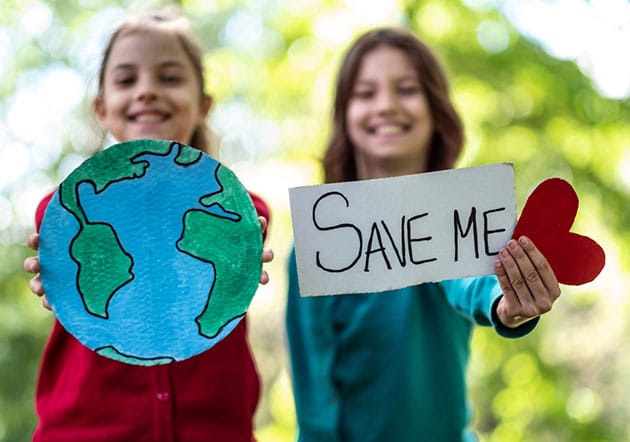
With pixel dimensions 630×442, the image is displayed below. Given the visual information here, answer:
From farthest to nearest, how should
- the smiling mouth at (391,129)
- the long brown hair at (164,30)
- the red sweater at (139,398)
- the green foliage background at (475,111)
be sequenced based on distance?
the green foliage background at (475,111)
the smiling mouth at (391,129)
the long brown hair at (164,30)
the red sweater at (139,398)

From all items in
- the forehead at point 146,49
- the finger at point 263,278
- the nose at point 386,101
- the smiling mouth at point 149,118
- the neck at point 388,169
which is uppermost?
the forehead at point 146,49

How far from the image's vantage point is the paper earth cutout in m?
0.98

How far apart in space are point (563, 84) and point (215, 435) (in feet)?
6.16

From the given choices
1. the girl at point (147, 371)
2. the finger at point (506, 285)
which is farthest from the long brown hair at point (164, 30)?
the finger at point (506, 285)

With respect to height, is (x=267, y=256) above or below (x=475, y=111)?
below

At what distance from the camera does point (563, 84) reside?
2.40 metres

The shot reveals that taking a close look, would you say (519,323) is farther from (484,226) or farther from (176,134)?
(176,134)

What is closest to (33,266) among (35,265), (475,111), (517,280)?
(35,265)

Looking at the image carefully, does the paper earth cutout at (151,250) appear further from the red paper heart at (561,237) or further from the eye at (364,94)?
the eye at (364,94)

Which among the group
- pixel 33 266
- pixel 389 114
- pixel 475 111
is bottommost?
pixel 33 266

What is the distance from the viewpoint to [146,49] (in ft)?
4.44

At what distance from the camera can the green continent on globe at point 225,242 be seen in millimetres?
993

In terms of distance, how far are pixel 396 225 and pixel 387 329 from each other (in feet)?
1.52

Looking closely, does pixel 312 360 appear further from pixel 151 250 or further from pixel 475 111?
pixel 475 111
